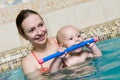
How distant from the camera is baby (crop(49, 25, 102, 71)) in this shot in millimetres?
2652

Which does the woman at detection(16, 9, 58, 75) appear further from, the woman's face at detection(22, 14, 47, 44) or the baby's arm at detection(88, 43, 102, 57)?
the baby's arm at detection(88, 43, 102, 57)

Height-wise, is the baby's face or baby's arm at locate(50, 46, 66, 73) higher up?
the baby's face

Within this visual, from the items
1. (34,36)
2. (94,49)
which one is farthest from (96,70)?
(34,36)

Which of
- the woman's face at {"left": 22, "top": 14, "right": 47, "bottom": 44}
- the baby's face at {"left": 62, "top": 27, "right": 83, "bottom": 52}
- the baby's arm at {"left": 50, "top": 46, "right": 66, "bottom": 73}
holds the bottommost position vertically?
the baby's arm at {"left": 50, "top": 46, "right": 66, "bottom": 73}

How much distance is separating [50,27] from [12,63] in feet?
2.47

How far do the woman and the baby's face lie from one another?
6.8 inches

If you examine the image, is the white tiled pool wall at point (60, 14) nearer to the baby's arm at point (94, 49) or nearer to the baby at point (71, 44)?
the baby at point (71, 44)

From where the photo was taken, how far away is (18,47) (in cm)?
430

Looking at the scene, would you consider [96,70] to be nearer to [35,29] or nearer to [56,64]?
[56,64]

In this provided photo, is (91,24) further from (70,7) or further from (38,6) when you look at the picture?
(38,6)

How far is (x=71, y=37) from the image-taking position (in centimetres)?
266


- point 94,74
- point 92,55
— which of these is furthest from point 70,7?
point 94,74

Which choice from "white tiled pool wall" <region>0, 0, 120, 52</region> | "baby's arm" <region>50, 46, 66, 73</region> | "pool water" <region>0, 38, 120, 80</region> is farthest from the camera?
"white tiled pool wall" <region>0, 0, 120, 52</region>

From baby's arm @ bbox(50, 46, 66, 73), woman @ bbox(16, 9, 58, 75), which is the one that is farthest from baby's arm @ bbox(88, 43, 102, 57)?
woman @ bbox(16, 9, 58, 75)
